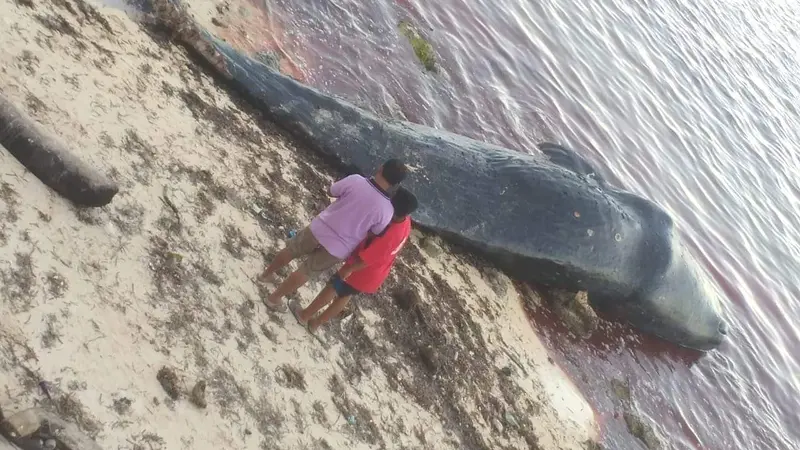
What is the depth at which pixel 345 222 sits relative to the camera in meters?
6.10

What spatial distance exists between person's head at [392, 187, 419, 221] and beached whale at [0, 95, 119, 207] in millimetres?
2314

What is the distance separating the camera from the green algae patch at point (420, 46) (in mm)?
13555

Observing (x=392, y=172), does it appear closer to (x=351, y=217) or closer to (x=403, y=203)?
(x=403, y=203)

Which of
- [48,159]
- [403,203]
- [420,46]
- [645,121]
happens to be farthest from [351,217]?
[645,121]

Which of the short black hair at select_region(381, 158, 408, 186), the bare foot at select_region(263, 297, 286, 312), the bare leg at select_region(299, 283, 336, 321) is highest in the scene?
the short black hair at select_region(381, 158, 408, 186)

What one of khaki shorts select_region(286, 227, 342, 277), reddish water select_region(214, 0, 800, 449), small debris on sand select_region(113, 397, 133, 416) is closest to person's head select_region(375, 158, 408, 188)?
khaki shorts select_region(286, 227, 342, 277)

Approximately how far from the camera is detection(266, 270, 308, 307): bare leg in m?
6.54

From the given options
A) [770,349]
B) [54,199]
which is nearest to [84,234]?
[54,199]

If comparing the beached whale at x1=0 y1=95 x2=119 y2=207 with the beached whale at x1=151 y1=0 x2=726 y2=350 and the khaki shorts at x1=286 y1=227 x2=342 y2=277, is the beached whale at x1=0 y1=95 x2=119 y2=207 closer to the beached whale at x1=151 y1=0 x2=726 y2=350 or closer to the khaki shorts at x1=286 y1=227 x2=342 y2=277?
the khaki shorts at x1=286 y1=227 x2=342 y2=277

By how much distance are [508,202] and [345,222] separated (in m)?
4.51

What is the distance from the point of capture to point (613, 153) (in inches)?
617

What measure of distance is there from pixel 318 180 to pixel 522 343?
340cm

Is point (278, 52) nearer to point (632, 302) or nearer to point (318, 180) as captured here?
point (318, 180)

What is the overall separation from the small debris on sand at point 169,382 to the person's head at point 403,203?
2.14 meters
